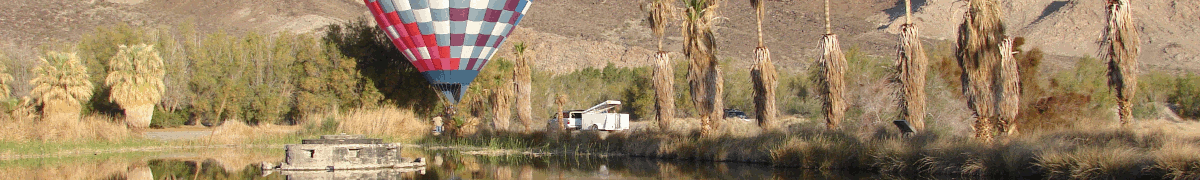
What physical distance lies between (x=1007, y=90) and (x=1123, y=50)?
9.74 feet

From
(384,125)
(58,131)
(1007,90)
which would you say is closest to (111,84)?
(58,131)

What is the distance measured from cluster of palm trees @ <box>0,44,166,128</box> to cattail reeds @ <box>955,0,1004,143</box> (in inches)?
1072

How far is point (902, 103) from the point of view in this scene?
1903 centimetres

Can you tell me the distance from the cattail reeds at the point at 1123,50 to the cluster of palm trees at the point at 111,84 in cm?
2886

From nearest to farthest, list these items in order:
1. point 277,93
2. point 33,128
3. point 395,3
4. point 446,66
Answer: point 33,128 < point 395,3 < point 446,66 < point 277,93

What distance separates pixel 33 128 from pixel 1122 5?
76.6ft

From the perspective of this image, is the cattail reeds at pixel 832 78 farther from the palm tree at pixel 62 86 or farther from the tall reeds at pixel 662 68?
the palm tree at pixel 62 86

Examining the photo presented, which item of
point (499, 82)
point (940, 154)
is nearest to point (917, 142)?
point (940, 154)

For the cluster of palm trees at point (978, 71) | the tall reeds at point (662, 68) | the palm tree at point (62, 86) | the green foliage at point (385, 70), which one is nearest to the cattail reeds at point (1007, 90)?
the cluster of palm trees at point (978, 71)

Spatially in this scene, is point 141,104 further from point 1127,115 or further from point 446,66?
point 1127,115

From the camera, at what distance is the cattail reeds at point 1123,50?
1875 cm

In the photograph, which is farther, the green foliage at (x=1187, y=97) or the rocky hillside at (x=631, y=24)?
the rocky hillside at (x=631, y=24)

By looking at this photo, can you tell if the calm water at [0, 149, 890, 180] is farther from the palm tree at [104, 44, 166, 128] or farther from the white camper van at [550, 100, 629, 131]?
the white camper van at [550, 100, 629, 131]

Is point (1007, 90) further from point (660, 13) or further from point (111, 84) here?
point (111, 84)
